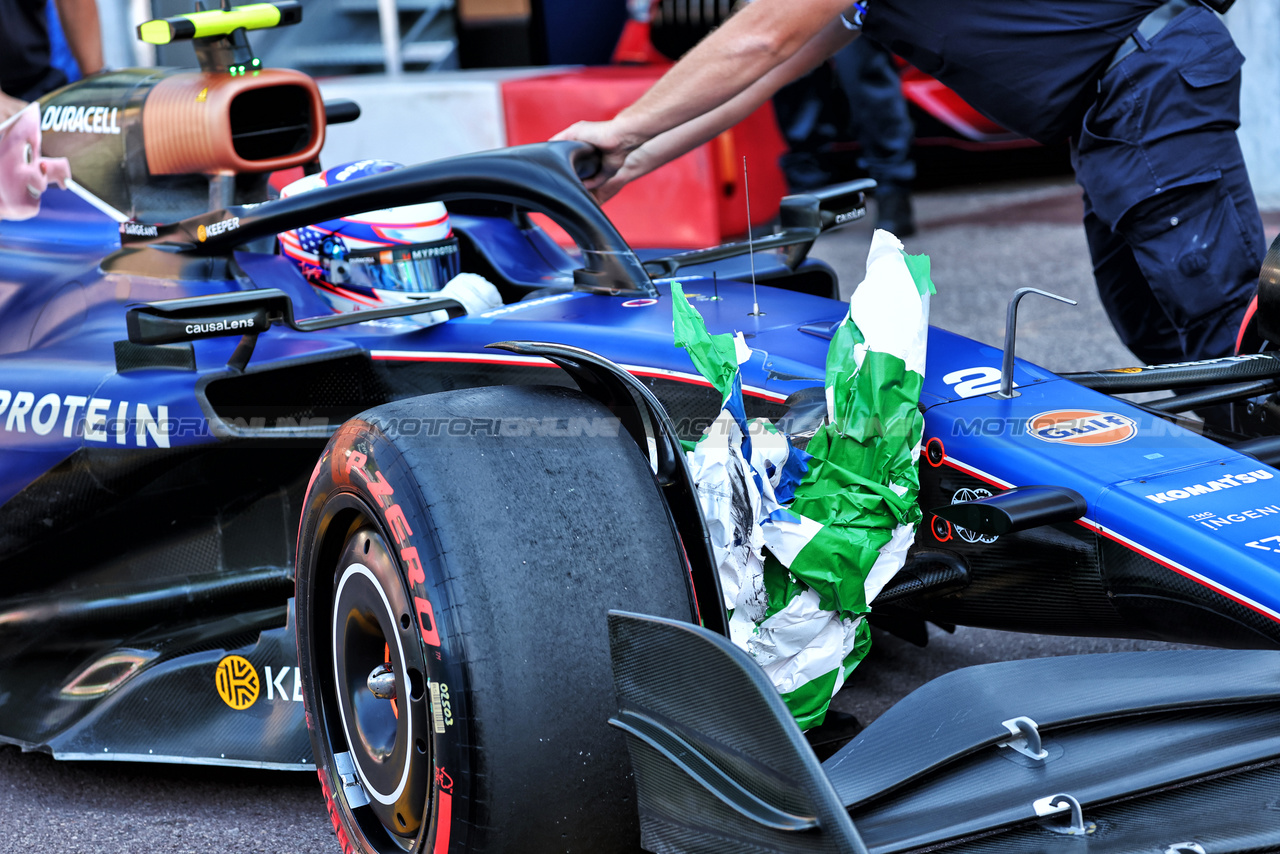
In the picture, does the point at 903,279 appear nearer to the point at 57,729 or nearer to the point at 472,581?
the point at 472,581

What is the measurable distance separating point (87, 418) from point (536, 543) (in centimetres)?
129

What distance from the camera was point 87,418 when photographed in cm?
261

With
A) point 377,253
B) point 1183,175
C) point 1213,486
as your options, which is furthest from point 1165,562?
point 377,253

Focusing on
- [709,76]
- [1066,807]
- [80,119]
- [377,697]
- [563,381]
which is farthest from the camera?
[80,119]

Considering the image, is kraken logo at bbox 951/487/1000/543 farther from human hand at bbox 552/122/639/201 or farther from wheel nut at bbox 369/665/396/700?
human hand at bbox 552/122/639/201

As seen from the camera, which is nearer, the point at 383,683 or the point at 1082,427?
the point at 383,683

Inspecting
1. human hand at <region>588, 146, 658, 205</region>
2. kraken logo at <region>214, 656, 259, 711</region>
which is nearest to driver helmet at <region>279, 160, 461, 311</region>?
human hand at <region>588, 146, 658, 205</region>

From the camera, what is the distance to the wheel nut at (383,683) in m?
1.84

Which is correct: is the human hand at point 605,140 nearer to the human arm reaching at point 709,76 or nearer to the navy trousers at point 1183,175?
the human arm reaching at point 709,76

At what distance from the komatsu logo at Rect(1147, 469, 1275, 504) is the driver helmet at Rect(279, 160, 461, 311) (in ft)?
5.07

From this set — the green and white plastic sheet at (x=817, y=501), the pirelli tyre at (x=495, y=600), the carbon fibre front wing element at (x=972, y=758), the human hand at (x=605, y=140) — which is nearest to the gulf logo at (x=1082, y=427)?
the green and white plastic sheet at (x=817, y=501)

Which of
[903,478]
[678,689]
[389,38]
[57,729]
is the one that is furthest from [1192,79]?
[389,38]

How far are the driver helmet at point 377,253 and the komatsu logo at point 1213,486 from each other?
155cm

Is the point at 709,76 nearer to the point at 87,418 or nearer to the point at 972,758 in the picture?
the point at 87,418
